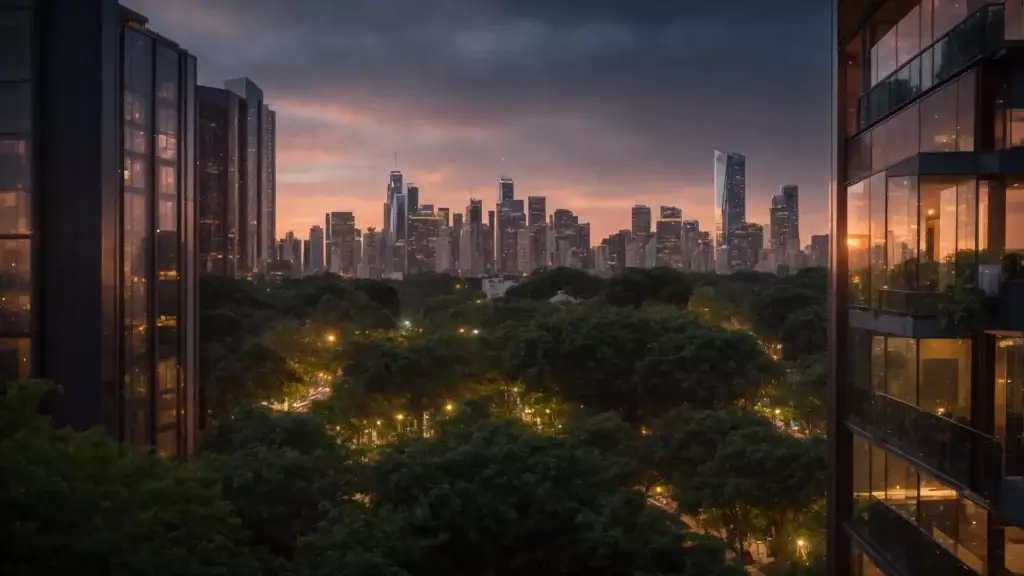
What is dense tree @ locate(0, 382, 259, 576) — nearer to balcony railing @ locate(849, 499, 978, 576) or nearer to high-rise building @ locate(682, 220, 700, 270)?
balcony railing @ locate(849, 499, 978, 576)

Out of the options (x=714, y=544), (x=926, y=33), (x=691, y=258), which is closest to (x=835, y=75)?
(x=926, y=33)

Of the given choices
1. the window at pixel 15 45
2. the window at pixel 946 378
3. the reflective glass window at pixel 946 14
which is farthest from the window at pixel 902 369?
the window at pixel 15 45

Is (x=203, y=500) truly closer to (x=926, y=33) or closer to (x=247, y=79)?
(x=926, y=33)

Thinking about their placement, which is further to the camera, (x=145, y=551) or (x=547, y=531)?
(x=547, y=531)

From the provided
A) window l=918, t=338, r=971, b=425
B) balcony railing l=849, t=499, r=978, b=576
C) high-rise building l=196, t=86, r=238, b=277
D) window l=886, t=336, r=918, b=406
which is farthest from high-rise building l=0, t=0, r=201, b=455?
high-rise building l=196, t=86, r=238, b=277

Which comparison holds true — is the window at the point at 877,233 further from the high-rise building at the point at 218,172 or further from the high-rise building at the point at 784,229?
the high-rise building at the point at 784,229

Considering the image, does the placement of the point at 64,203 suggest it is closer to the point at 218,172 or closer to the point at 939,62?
the point at 939,62
